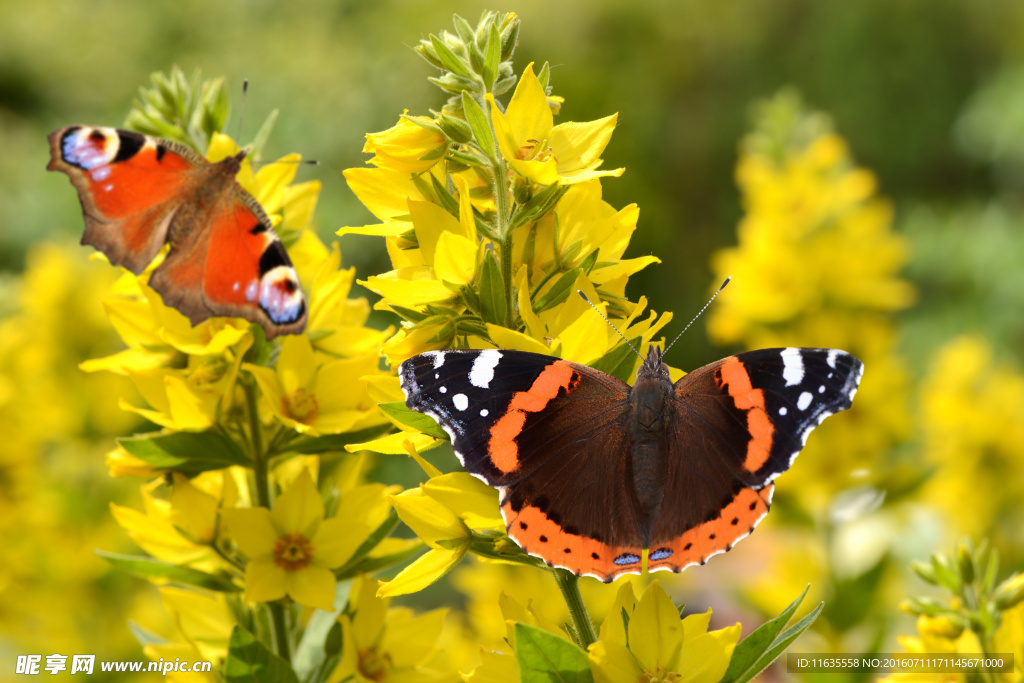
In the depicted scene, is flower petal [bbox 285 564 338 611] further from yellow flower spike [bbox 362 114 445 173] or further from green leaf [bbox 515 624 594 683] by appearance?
yellow flower spike [bbox 362 114 445 173]

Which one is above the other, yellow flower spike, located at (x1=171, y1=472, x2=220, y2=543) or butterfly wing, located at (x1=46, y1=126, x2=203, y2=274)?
butterfly wing, located at (x1=46, y1=126, x2=203, y2=274)

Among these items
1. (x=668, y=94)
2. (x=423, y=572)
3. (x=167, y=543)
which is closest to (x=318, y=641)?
(x=167, y=543)

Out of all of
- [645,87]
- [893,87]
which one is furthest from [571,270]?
[893,87]

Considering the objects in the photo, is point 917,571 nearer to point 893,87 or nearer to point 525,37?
point 525,37

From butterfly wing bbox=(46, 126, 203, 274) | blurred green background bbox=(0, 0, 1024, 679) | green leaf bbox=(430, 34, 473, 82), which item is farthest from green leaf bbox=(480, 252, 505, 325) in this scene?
blurred green background bbox=(0, 0, 1024, 679)

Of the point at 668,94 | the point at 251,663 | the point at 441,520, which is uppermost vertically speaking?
the point at 668,94

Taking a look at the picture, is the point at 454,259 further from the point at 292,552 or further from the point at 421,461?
the point at 292,552
